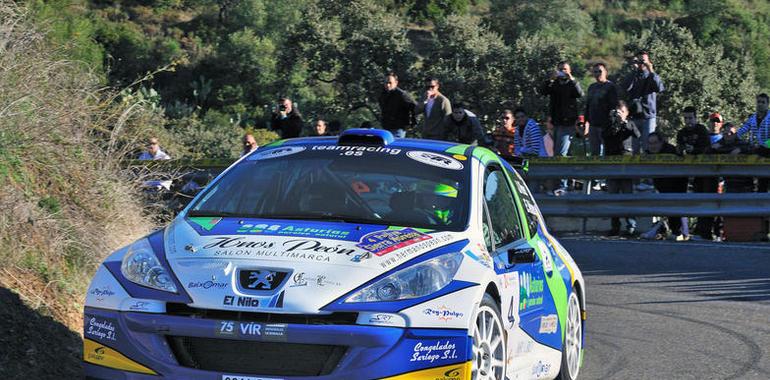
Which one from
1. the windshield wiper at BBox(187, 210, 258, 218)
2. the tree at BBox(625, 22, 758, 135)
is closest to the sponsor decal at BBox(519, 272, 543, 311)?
the windshield wiper at BBox(187, 210, 258, 218)

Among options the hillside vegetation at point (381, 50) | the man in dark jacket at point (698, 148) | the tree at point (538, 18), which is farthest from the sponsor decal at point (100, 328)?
the tree at point (538, 18)

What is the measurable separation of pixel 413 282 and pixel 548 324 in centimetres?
159

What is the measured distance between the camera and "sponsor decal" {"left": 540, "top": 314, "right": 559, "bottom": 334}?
687 centimetres

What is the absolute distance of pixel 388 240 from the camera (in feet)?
19.6

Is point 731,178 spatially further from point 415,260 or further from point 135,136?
point 415,260

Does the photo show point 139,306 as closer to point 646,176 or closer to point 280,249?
point 280,249

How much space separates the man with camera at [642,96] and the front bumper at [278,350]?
12601mm

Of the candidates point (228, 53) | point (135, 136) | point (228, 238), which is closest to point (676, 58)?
point (228, 53)

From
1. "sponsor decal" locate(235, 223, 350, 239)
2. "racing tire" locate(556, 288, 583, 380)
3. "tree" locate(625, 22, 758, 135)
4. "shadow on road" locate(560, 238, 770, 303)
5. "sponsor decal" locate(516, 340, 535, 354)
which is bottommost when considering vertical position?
"tree" locate(625, 22, 758, 135)

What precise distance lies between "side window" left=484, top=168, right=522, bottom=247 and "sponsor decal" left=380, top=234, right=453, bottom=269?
533mm

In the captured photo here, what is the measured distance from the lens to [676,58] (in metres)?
59.9

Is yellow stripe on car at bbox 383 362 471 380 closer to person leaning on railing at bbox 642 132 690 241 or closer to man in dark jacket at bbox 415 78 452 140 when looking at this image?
person leaning on railing at bbox 642 132 690 241

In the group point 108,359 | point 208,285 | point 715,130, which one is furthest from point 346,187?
point 715,130

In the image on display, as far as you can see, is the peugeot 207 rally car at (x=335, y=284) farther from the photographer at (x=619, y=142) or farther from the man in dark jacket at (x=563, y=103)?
the man in dark jacket at (x=563, y=103)
